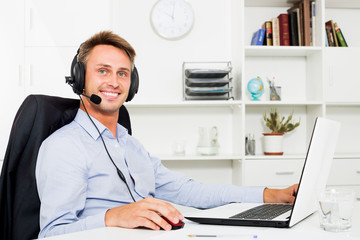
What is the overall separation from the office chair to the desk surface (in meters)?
0.32

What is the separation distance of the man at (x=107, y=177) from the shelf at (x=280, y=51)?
60.6 inches

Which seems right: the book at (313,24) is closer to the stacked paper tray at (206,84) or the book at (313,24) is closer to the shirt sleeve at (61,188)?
the stacked paper tray at (206,84)

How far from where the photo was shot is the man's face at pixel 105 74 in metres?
1.48

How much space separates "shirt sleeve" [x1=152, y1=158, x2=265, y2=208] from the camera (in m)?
1.37

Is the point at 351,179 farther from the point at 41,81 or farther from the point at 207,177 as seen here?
the point at 41,81

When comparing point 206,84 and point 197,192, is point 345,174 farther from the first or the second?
point 197,192

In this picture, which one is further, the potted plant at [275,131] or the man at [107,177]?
the potted plant at [275,131]

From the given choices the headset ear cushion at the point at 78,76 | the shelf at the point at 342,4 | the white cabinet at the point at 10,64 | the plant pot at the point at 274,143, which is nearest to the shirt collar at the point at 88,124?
the headset ear cushion at the point at 78,76

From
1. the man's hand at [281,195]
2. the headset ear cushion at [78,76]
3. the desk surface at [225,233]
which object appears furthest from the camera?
the headset ear cushion at [78,76]

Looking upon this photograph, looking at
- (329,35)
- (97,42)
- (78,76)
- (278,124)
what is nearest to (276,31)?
(329,35)

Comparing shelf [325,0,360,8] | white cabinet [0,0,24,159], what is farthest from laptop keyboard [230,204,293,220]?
shelf [325,0,360,8]

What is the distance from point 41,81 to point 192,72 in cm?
103

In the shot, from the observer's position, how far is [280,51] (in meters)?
2.97

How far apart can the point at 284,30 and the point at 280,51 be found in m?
0.15
